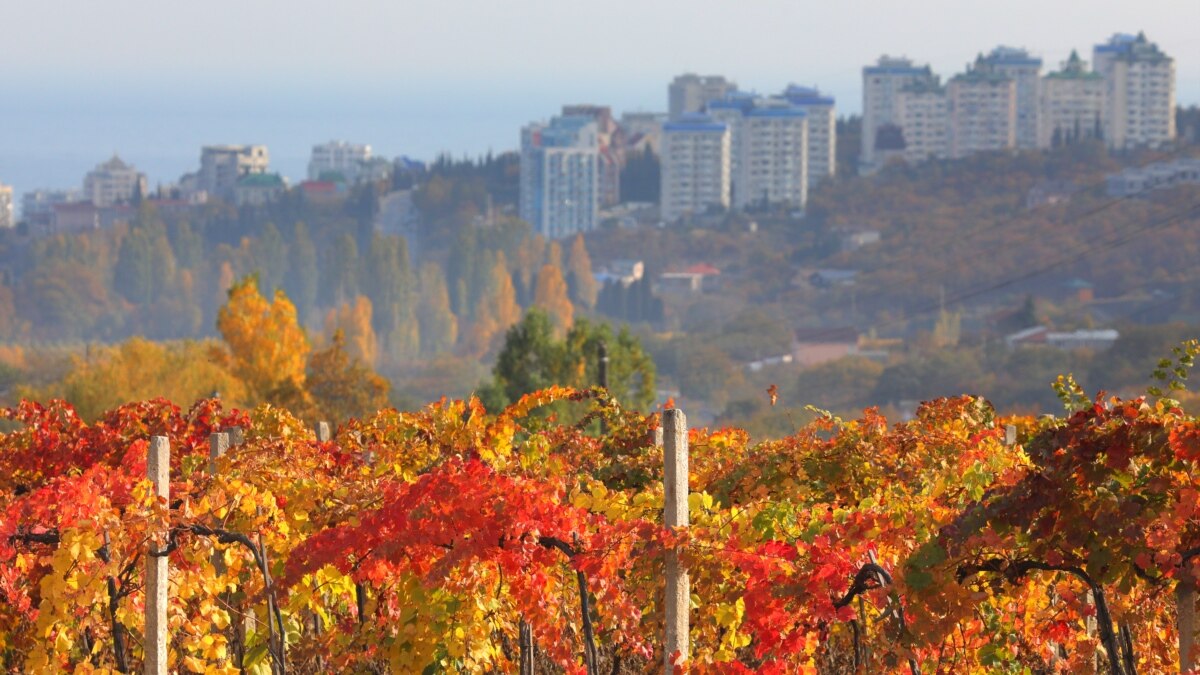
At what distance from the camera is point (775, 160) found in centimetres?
16375

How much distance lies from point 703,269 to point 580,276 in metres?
8.54

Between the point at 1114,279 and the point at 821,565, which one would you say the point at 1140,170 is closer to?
the point at 1114,279

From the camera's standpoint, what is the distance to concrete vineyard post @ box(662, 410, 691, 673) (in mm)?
5156

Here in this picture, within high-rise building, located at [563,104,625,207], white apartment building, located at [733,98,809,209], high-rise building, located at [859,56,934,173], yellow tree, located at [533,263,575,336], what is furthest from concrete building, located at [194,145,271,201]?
yellow tree, located at [533,263,575,336]

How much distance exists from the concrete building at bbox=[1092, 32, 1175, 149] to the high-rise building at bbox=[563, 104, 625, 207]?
42.7 m

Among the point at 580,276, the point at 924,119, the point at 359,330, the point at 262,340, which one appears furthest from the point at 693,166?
the point at 262,340

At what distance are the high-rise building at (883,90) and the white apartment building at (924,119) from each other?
1.29 metres

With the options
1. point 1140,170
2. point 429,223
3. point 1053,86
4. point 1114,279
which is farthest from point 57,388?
point 1053,86

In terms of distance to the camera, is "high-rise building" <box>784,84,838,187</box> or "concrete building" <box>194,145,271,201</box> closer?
"high-rise building" <box>784,84,838,187</box>

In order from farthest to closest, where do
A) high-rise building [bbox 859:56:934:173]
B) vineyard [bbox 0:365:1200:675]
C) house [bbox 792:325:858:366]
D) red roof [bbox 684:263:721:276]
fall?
1. high-rise building [bbox 859:56:934:173]
2. red roof [bbox 684:263:721:276]
3. house [bbox 792:325:858:366]
4. vineyard [bbox 0:365:1200:675]

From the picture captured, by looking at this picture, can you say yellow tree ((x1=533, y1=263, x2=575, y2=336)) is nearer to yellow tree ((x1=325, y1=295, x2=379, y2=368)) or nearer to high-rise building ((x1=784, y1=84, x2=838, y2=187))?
yellow tree ((x1=325, y1=295, x2=379, y2=368))

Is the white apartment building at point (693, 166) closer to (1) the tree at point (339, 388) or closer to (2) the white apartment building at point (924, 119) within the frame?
(2) the white apartment building at point (924, 119)

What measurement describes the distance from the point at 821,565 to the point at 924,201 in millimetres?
129287

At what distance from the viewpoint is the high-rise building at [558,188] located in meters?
161
